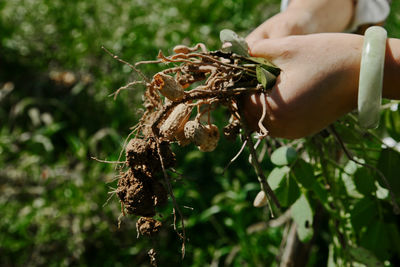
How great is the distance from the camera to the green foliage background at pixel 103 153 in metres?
1.32

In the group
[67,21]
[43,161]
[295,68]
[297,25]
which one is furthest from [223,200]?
[67,21]

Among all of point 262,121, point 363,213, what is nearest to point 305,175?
point 363,213

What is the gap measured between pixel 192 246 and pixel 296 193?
1.13 meters

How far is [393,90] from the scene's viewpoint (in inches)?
21.3

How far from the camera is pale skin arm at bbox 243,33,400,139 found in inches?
20.6

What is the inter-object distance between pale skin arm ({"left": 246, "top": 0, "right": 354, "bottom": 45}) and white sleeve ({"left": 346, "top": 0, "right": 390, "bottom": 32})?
0.01 meters

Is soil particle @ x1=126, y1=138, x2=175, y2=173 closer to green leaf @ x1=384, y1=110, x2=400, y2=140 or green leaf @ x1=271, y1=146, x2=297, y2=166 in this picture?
green leaf @ x1=271, y1=146, x2=297, y2=166

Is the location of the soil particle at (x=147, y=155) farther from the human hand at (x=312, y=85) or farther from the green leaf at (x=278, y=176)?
the green leaf at (x=278, y=176)

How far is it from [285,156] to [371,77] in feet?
0.94

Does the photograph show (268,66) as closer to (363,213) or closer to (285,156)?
(285,156)

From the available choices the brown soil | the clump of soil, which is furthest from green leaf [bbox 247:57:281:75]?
the brown soil

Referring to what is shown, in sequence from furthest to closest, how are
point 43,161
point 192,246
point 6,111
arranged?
1. point 6,111
2. point 43,161
3. point 192,246

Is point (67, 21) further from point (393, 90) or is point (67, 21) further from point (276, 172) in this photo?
point (393, 90)

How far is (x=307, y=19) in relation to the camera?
0.74m
